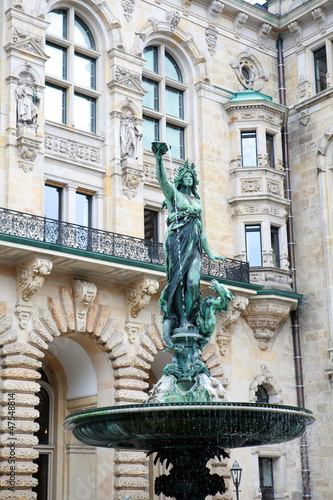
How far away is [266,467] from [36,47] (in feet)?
50.6

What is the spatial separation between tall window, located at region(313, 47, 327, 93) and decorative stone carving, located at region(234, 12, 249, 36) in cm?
296

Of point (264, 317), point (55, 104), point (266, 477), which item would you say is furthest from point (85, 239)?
point (266, 477)

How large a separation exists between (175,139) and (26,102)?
22.5 ft

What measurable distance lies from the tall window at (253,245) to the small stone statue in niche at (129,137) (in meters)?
5.26

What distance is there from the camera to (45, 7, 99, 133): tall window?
25.9 m

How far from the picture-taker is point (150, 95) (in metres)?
28.8

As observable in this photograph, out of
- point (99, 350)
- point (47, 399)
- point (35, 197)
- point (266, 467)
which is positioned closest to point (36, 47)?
point (35, 197)

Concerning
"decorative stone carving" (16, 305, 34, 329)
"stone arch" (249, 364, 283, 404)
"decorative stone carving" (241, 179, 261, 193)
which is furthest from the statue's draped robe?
"decorative stone carving" (241, 179, 261, 193)

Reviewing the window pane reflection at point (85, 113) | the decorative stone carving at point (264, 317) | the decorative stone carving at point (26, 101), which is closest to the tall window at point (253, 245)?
the decorative stone carving at point (264, 317)

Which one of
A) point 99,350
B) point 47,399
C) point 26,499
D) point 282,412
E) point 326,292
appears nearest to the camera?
point 282,412

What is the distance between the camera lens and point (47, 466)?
25.5 m

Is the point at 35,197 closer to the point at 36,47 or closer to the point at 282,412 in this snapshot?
the point at 36,47

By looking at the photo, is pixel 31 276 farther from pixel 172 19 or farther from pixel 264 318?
pixel 172 19

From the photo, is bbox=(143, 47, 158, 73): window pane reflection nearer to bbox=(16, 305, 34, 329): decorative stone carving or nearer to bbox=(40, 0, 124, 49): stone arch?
bbox=(40, 0, 124, 49): stone arch
